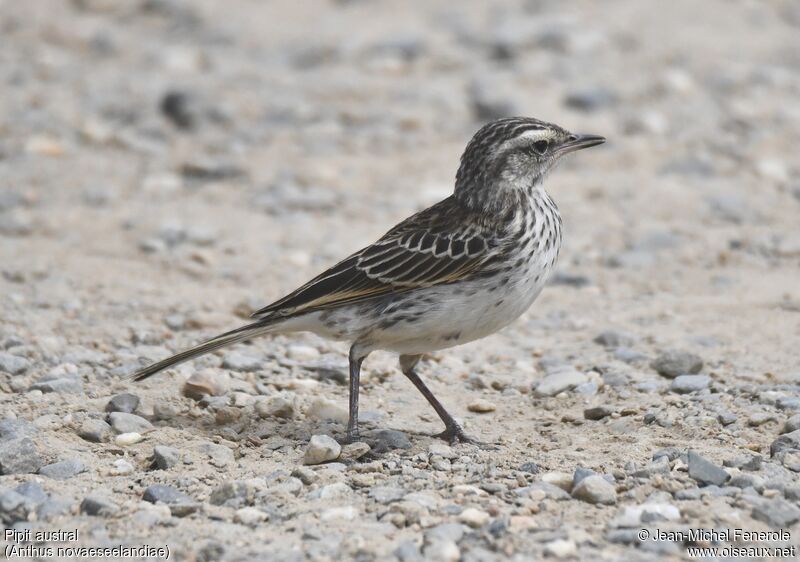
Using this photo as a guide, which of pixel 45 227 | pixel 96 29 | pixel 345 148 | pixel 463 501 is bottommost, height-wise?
pixel 463 501

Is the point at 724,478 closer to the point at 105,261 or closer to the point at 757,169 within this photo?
the point at 105,261

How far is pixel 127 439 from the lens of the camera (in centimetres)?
745

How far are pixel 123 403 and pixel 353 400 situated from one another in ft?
4.97

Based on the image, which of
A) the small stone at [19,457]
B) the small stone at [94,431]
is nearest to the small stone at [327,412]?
the small stone at [94,431]

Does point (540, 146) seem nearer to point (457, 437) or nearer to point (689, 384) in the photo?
point (689, 384)

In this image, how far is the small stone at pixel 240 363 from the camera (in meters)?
8.78

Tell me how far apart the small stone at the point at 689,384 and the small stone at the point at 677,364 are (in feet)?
0.77

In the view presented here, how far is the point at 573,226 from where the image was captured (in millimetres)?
12273


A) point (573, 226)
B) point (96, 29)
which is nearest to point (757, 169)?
point (573, 226)

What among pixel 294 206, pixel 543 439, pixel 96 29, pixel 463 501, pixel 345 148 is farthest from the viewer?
pixel 96 29

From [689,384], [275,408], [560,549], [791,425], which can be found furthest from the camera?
[689,384]

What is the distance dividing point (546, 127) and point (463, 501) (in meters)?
3.10

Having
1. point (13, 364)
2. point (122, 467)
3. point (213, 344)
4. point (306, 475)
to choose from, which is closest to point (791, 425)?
point (306, 475)

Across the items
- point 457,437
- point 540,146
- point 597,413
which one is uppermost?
point 540,146
